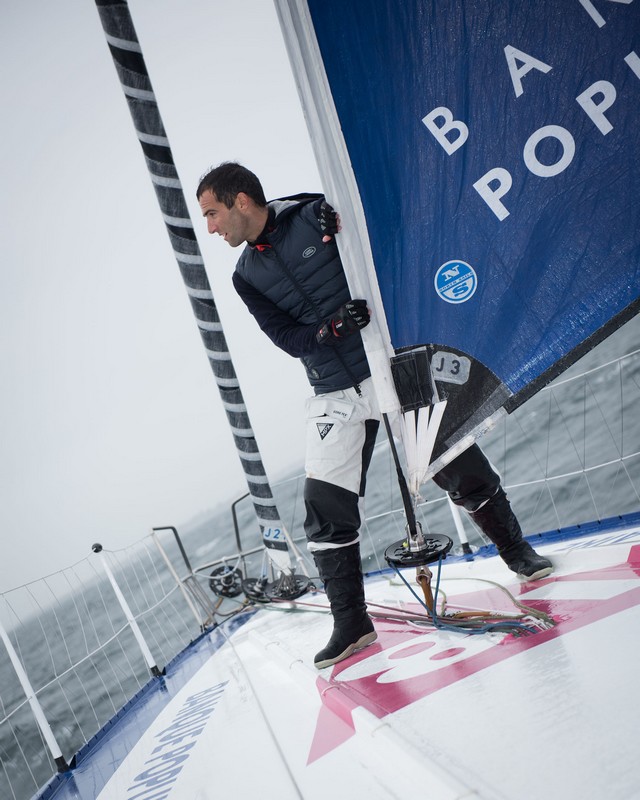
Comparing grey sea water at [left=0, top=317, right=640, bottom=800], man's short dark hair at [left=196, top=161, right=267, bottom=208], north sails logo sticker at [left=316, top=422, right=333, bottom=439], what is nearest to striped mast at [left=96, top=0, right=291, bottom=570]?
grey sea water at [left=0, top=317, right=640, bottom=800]

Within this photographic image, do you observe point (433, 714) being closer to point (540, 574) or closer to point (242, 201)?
point (540, 574)

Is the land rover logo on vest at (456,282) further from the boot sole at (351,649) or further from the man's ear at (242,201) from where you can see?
the boot sole at (351,649)

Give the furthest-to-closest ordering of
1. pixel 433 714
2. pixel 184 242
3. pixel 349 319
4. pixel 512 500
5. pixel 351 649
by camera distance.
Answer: pixel 512 500 → pixel 184 242 → pixel 351 649 → pixel 349 319 → pixel 433 714

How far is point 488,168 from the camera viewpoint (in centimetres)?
119

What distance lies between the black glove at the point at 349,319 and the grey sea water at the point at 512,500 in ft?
6.29

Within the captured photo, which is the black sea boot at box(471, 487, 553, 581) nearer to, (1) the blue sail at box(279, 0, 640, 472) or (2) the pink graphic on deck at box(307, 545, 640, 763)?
(2) the pink graphic on deck at box(307, 545, 640, 763)

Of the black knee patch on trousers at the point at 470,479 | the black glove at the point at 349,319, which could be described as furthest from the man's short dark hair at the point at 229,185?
the black knee patch on trousers at the point at 470,479

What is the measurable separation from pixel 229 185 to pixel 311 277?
322mm

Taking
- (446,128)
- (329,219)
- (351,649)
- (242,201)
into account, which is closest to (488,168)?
(446,128)

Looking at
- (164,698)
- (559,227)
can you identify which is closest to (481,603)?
(559,227)

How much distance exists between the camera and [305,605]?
8.05ft

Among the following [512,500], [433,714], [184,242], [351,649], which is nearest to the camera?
[433,714]

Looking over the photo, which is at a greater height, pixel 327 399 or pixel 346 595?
pixel 327 399

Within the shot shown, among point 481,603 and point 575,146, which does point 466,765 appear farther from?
point 575,146
